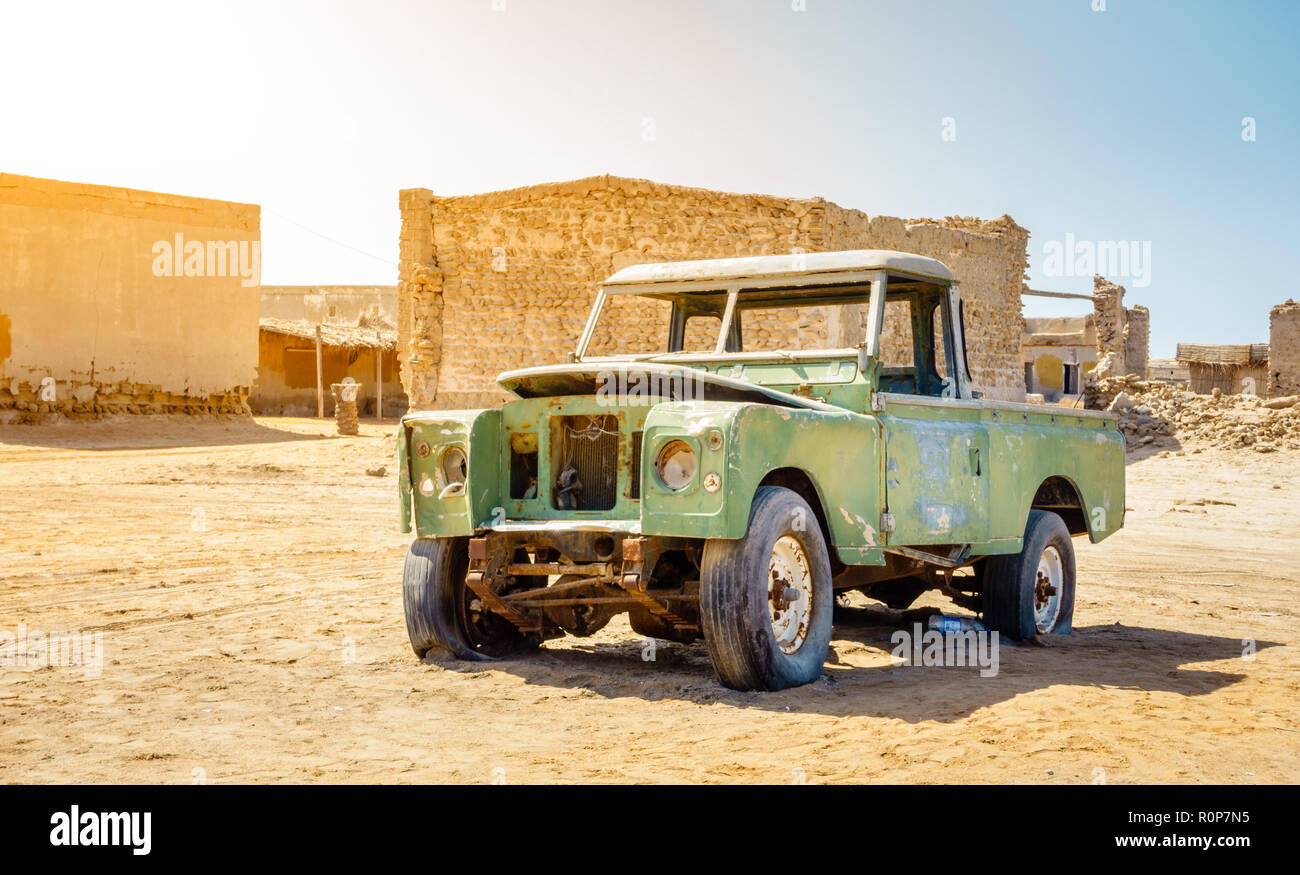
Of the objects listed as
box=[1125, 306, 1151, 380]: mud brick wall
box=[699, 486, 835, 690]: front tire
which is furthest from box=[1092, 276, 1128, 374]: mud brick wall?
box=[699, 486, 835, 690]: front tire

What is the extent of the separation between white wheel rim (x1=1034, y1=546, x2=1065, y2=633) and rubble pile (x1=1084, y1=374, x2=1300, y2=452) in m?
12.4

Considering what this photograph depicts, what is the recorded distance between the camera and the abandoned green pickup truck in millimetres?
5141

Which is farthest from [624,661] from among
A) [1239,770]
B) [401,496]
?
[1239,770]

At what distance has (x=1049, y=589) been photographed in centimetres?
756

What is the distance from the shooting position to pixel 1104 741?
448 centimetres

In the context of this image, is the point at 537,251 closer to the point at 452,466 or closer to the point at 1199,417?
the point at 1199,417

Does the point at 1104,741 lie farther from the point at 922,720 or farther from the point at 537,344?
the point at 537,344

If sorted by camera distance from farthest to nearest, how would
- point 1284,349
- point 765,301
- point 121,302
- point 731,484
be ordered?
1. point 1284,349
2. point 121,302
3. point 765,301
4. point 731,484

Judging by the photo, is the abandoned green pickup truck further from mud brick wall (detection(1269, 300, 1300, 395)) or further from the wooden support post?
the wooden support post

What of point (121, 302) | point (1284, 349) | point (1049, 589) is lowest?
point (1049, 589)

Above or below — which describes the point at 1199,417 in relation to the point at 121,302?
below

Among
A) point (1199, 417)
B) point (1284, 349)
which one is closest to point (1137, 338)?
point (1284, 349)

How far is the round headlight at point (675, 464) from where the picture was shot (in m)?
5.15

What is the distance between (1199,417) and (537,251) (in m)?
11.2
